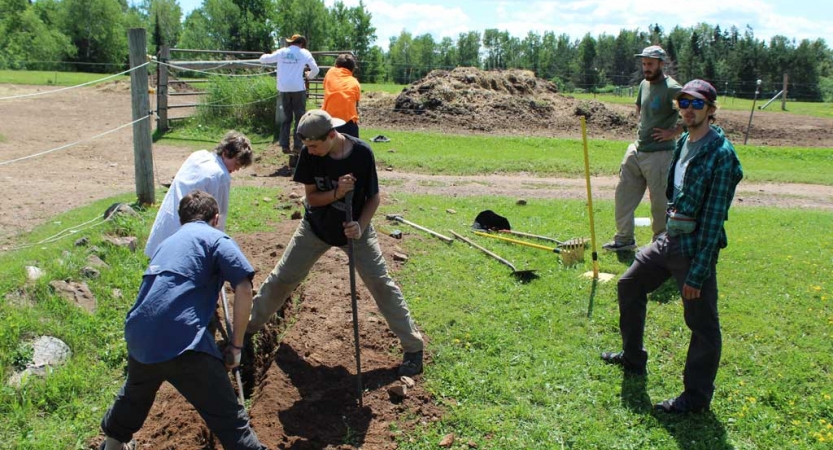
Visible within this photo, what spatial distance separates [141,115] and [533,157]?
394 inches

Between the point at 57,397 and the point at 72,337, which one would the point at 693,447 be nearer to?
the point at 57,397

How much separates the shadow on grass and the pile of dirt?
16037 millimetres

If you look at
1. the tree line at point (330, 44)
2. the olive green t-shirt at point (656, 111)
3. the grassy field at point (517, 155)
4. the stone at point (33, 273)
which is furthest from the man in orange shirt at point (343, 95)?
the tree line at point (330, 44)

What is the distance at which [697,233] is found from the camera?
457 centimetres

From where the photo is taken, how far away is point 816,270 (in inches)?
305

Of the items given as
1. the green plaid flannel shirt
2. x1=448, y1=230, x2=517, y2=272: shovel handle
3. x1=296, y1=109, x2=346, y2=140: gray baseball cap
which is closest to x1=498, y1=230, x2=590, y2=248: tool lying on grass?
x1=448, y1=230, x2=517, y2=272: shovel handle

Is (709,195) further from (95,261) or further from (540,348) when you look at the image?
(95,261)

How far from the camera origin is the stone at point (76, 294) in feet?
19.8

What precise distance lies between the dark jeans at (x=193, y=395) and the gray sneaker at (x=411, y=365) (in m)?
1.71

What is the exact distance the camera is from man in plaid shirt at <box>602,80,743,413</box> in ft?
14.6

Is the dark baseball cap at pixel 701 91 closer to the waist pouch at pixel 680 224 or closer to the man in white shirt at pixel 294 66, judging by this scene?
the waist pouch at pixel 680 224

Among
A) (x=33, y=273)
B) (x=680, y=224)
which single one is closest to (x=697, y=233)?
(x=680, y=224)

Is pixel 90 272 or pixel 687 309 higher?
pixel 687 309

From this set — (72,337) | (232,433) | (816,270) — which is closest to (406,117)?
(816,270)
